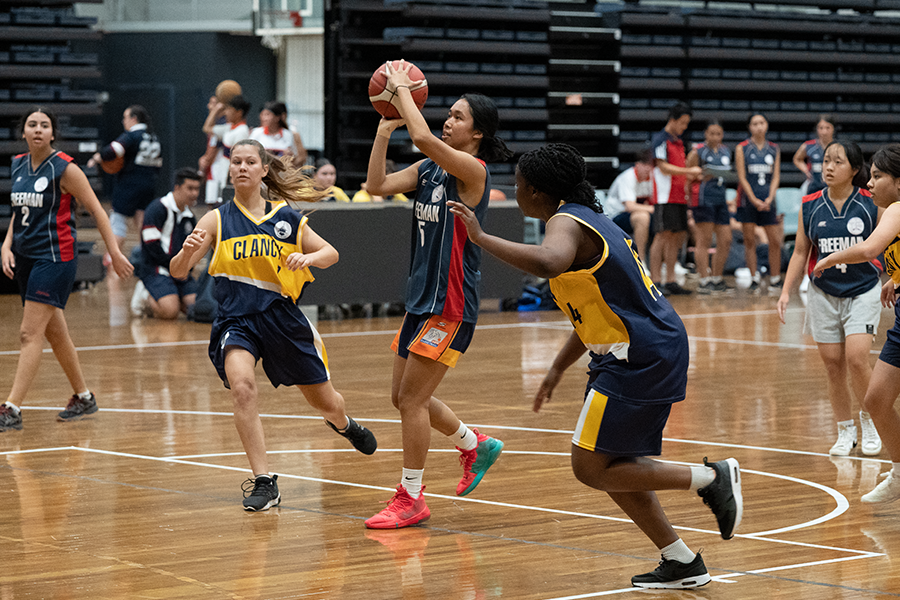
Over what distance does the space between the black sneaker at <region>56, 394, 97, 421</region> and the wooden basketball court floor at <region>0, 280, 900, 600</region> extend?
18 cm

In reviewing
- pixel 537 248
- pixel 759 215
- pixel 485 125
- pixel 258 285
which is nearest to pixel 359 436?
pixel 258 285

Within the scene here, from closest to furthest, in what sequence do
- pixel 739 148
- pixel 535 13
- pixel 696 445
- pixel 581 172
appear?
pixel 581 172
pixel 696 445
pixel 739 148
pixel 535 13

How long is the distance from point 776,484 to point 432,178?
2154 mm

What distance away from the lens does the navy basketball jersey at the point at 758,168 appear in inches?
597

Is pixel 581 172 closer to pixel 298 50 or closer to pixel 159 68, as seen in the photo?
pixel 298 50

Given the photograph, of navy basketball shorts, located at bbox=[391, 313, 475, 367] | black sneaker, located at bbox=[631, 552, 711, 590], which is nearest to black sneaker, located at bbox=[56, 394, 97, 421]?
navy basketball shorts, located at bbox=[391, 313, 475, 367]

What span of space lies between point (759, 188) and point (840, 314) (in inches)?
356

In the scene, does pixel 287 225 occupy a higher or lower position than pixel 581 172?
lower

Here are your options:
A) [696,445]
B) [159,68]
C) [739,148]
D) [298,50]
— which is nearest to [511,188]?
[739,148]

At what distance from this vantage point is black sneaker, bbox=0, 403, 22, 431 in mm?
6945

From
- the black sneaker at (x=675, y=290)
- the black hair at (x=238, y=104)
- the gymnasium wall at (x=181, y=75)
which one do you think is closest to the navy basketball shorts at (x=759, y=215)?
the black sneaker at (x=675, y=290)

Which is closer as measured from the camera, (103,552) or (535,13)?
(103,552)

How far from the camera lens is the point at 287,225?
5.49 m

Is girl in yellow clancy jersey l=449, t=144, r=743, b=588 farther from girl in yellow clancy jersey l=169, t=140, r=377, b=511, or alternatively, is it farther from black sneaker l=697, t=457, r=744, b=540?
girl in yellow clancy jersey l=169, t=140, r=377, b=511
